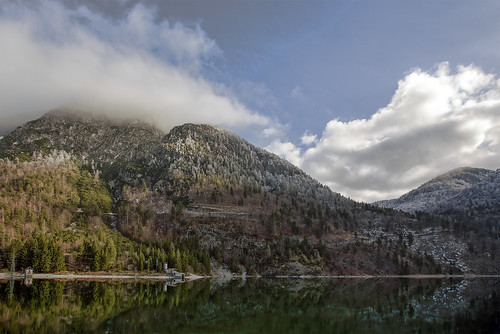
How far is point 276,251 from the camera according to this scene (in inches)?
6870

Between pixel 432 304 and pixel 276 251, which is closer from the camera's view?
pixel 432 304

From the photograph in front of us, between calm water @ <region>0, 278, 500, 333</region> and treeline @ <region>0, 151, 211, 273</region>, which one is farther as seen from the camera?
treeline @ <region>0, 151, 211, 273</region>

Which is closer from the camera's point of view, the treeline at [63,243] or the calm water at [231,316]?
the calm water at [231,316]

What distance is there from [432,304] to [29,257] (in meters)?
116

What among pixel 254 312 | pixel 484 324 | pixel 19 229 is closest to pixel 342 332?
pixel 254 312

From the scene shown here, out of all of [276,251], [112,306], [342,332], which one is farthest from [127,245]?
[342,332]

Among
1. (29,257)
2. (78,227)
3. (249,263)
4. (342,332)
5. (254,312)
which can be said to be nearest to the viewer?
(342,332)

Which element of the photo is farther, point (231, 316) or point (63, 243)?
point (63, 243)

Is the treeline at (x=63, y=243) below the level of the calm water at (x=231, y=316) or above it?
above

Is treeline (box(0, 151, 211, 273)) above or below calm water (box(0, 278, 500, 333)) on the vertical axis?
above

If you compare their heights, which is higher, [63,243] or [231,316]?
[63,243]

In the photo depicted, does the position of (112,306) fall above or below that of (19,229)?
below

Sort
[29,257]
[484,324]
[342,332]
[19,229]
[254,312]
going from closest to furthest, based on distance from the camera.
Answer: [342,332], [484,324], [254,312], [29,257], [19,229]

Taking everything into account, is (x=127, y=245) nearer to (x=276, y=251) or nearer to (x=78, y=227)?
(x=78, y=227)
